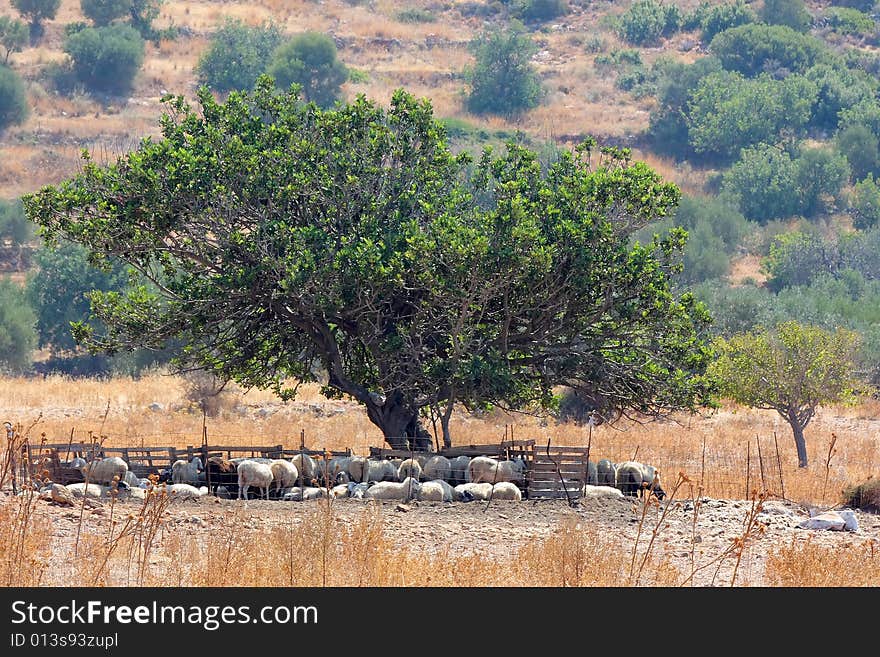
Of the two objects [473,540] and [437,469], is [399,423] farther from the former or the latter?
[473,540]

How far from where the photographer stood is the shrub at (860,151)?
97.9 meters

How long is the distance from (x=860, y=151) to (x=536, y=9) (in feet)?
128

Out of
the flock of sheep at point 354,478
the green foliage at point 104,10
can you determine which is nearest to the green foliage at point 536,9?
the green foliage at point 104,10

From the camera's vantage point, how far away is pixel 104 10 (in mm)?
110750

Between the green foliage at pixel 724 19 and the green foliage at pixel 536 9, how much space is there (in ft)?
46.6

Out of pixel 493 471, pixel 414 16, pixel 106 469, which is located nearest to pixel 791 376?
pixel 493 471

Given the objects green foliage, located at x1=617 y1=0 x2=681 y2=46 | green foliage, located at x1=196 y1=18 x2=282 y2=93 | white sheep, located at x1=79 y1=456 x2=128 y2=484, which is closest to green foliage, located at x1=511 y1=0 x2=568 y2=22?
green foliage, located at x1=617 y1=0 x2=681 y2=46

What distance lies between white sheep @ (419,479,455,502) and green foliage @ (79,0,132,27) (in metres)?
96.5

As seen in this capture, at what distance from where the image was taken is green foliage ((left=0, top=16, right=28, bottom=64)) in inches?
4176

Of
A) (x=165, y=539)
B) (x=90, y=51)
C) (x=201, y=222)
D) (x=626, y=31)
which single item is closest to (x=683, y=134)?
(x=626, y=31)

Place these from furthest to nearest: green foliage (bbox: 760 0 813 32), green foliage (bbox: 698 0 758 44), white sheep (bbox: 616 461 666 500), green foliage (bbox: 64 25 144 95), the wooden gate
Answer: green foliage (bbox: 760 0 813 32) → green foliage (bbox: 698 0 758 44) → green foliage (bbox: 64 25 144 95) → white sheep (bbox: 616 461 666 500) → the wooden gate

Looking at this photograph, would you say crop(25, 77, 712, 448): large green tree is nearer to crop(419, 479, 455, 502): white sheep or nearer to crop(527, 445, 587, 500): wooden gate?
crop(527, 445, 587, 500): wooden gate

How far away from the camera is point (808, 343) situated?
3294 centimetres

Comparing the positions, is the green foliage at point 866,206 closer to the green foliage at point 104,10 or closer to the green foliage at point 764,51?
the green foliage at point 764,51
